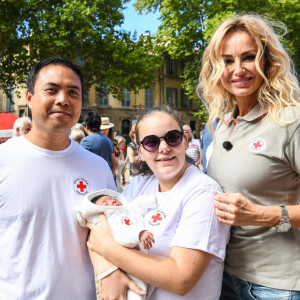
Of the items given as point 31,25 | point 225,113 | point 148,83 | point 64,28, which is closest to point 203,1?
point 148,83

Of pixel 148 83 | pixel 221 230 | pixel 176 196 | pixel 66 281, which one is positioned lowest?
pixel 66 281

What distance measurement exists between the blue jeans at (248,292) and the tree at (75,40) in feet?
54.6

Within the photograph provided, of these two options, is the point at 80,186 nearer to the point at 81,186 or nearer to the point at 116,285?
the point at 81,186

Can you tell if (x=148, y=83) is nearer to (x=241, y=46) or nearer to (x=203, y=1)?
→ (x=203, y=1)

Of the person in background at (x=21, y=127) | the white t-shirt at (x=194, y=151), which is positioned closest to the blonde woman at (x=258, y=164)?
the person in background at (x=21, y=127)

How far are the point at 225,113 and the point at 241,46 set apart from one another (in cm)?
47

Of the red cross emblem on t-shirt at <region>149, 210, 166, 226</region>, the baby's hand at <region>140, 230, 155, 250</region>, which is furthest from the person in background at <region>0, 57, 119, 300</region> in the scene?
the red cross emblem on t-shirt at <region>149, 210, 166, 226</region>

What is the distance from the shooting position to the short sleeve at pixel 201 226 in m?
1.52

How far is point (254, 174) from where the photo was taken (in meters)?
1.65

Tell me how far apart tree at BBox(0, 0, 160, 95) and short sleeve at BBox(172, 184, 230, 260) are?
16.6m

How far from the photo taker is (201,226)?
1549mm

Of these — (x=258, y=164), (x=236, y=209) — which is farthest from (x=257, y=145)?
(x=236, y=209)

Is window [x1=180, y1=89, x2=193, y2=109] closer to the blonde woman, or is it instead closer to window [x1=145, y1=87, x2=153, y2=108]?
window [x1=145, y1=87, x2=153, y2=108]

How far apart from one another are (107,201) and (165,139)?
533mm
